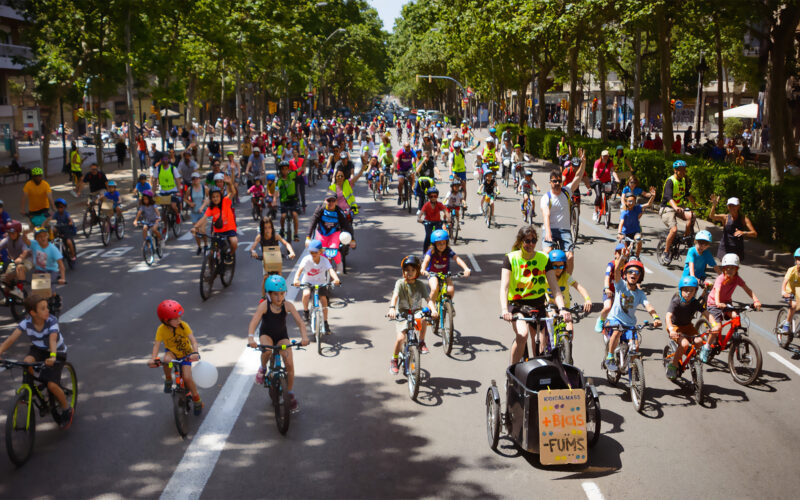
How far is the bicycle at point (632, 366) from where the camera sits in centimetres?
823

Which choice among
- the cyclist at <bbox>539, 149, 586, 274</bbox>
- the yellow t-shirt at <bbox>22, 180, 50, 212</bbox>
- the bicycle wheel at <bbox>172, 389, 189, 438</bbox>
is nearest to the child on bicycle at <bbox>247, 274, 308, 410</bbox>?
the bicycle wheel at <bbox>172, 389, 189, 438</bbox>

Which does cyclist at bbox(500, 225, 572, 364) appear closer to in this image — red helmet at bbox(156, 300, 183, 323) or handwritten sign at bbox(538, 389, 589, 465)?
handwritten sign at bbox(538, 389, 589, 465)

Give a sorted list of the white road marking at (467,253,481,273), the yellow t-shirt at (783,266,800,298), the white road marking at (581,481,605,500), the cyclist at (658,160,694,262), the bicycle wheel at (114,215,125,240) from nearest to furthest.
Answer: the white road marking at (581,481,605,500), the yellow t-shirt at (783,266,800,298), the cyclist at (658,160,694,262), the white road marking at (467,253,481,273), the bicycle wheel at (114,215,125,240)

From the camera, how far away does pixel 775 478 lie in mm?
6836

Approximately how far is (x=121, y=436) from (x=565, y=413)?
14.6ft

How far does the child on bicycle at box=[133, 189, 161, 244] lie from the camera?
16797 millimetres

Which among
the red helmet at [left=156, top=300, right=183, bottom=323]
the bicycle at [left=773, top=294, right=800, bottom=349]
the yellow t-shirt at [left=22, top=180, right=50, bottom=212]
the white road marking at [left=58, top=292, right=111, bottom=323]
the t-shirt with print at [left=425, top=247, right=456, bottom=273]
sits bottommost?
the white road marking at [left=58, top=292, right=111, bottom=323]

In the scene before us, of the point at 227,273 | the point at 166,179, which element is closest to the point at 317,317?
the point at 227,273

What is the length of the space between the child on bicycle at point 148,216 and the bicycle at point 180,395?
9.38 metres

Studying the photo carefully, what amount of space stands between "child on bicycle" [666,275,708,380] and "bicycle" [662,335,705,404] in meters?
0.04

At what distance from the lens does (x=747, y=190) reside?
1877cm

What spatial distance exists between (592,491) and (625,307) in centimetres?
283

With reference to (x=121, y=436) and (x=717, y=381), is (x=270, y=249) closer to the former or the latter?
(x=121, y=436)

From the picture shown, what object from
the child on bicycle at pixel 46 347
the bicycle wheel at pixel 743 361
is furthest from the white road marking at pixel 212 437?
the bicycle wheel at pixel 743 361
